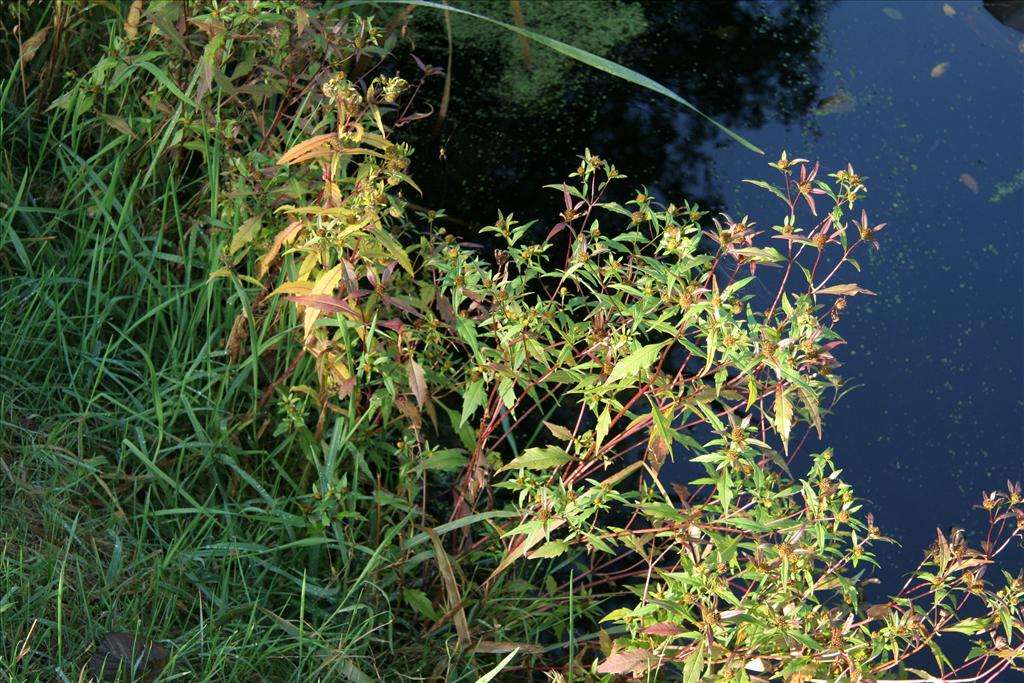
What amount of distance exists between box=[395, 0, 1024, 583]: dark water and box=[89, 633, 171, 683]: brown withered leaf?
1180 millimetres

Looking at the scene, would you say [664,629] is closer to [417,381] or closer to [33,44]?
[417,381]

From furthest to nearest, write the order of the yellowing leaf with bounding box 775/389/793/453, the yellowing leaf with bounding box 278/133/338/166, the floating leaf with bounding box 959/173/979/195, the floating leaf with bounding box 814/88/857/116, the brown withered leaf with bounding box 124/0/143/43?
the floating leaf with bounding box 814/88/857/116, the floating leaf with bounding box 959/173/979/195, the brown withered leaf with bounding box 124/0/143/43, the yellowing leaf with bounding box 278/133/338/166, the yellowing leaf with bounding box 775/389/793/453

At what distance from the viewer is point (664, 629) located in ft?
4.85

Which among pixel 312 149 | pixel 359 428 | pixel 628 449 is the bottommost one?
pixel 359 428

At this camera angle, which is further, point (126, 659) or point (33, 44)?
point (33, 44)

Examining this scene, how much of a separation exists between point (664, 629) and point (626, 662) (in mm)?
90

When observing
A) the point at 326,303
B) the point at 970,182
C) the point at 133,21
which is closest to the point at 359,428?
the point at 326,303

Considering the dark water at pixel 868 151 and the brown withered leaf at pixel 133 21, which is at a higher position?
the brown withered leaf at pixel 133 21

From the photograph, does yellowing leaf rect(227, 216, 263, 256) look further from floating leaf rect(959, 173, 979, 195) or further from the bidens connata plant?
floating leaf rect(959, 173, 979, 195)

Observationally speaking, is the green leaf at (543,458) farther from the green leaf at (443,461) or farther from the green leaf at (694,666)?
the green leaf at (694,666)

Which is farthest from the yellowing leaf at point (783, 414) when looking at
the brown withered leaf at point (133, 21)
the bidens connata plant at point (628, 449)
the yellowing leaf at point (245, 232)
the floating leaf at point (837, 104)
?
the floating leaf at point (837, 104)

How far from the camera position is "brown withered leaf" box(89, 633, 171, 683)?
1582 mm

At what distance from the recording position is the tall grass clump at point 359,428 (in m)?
1.55

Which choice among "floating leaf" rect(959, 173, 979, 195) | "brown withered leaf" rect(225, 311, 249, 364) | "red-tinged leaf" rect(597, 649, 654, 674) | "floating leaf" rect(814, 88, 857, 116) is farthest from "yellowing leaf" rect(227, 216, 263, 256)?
"floating leaf" rect(959, 173, 979, 195)
